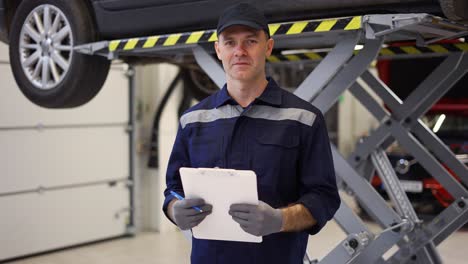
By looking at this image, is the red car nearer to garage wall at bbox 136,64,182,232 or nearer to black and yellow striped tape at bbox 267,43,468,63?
black and yellow striped tape at bbox 267,43,468,63

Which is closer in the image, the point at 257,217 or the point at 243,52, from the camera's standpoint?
the point at 257,217

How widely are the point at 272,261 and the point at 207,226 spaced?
283mm

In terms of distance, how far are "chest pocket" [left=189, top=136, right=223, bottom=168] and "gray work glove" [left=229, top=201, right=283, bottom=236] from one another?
0.95 feet

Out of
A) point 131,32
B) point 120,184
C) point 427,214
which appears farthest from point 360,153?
point 120,184

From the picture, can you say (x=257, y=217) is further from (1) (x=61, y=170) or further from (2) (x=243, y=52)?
(1) (x=61, y=170)

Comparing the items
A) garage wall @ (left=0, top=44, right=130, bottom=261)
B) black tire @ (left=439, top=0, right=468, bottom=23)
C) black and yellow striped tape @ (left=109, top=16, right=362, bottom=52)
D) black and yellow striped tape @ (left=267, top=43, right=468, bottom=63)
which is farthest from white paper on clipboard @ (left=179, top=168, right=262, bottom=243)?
garage wall @ (left=0, top=44, right=130, bottom=261)

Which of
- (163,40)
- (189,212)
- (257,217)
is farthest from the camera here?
(163,40)

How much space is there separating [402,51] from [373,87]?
0.52 m

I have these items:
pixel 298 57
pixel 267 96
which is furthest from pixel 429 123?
pixel 267 96

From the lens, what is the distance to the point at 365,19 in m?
3.28

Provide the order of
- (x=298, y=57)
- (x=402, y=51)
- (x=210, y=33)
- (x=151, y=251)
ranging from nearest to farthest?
(x=210, y=33), (x=402, y=51), (x=298, y=57), (x=151, y=251)

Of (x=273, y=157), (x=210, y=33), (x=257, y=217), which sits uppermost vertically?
(x=210, y=33)

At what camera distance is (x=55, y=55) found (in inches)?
181

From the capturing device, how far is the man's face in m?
2.35
